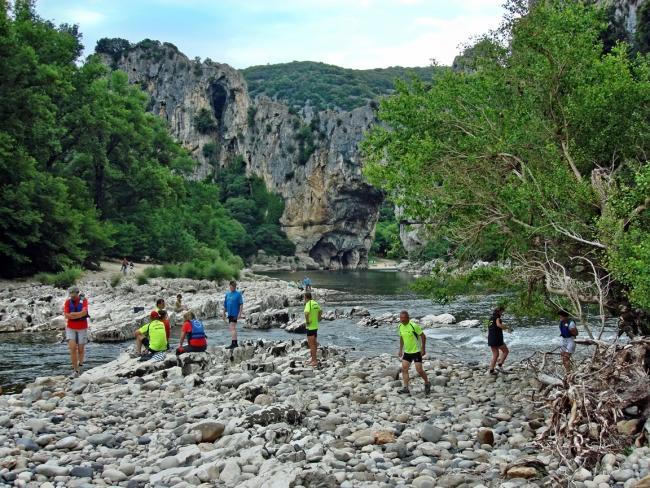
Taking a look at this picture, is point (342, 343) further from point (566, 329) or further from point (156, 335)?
point (566, 329)

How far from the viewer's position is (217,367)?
13.9 m

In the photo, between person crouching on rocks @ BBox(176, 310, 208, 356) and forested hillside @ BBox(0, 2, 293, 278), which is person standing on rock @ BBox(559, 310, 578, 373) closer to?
person crouching on rocks @ BBox(176, 310, 208, 356)

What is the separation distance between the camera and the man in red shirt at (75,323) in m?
13.1

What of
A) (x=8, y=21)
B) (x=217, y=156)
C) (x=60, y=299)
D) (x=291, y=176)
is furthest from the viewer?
(x=217, y=156)

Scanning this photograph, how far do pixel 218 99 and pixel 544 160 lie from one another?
13452cm

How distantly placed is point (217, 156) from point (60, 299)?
11104 centimetres

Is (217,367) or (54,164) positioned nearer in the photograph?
(217,367)

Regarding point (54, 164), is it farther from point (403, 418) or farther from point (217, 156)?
point (217, 156)

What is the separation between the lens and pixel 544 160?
11445 millimetres

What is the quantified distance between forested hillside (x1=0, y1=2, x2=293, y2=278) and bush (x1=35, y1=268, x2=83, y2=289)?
1.10 m

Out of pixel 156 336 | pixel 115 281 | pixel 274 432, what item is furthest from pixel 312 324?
pixel 115 281

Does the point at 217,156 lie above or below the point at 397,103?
above

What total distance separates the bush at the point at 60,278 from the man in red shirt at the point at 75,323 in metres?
21.8

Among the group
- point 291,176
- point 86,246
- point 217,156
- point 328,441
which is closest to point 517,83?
point 328,441
